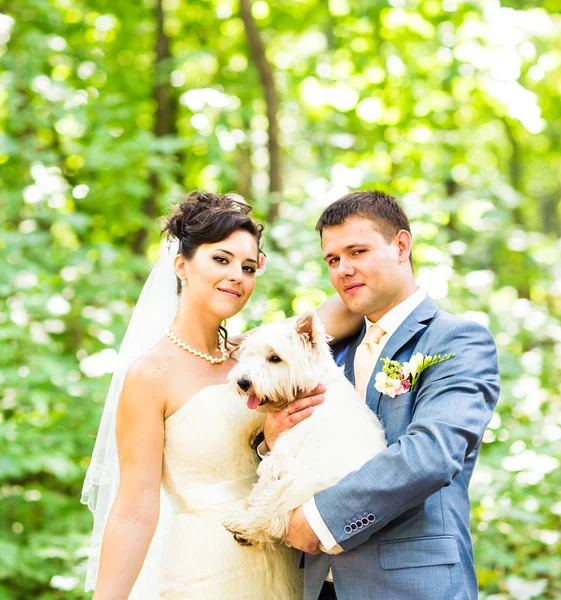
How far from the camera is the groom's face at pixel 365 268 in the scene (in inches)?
103

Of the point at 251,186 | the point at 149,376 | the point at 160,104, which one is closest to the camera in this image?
the point at 149,376

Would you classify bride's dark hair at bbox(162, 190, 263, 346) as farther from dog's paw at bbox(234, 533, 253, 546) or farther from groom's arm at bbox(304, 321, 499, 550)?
dog's paw at bbox(234, 533, 253, 546)

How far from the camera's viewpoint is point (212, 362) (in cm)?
282

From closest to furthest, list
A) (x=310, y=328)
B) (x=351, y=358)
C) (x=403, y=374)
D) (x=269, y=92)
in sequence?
(x=403, y=374) < (x=310, y=328) < (x=351, y=358) < (x=269, y=92)

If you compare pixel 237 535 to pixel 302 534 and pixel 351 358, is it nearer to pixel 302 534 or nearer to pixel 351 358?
pixel 302 534

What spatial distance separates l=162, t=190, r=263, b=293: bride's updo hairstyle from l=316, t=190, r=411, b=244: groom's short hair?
36 centimetres

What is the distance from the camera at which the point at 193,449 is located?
8.61 ft

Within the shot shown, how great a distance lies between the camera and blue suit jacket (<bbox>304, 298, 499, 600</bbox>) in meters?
2.07

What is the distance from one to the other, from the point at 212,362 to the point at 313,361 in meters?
0.52

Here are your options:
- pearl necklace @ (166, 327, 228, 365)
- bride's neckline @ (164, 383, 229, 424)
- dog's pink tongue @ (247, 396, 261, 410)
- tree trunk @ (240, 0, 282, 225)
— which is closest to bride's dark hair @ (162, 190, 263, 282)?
pearl necklace @ (166, 327, 228, 365)

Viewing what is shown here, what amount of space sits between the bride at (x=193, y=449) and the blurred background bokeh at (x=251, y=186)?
2045 millimetres

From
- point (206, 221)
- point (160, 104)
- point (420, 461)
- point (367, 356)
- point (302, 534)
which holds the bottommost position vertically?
point (302, 534)

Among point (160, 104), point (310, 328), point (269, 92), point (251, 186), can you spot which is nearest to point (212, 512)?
point (310, 328)

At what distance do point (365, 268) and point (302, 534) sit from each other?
101 centimetres
